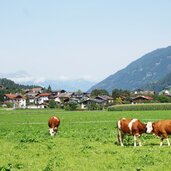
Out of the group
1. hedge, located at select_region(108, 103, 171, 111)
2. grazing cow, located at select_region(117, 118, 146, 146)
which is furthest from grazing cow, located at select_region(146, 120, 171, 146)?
hedge, located at select_region(108, 103, 171, 111)

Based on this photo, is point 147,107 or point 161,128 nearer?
point 161,128

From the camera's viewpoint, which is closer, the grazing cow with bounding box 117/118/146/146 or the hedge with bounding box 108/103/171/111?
the grazing cow with bounding box 117/118/146/146

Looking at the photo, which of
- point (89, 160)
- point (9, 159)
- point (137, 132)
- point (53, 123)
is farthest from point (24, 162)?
point (53, 123)

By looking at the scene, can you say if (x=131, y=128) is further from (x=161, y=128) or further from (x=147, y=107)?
(x=147, y=107)

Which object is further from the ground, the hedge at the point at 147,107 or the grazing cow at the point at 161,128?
the hedge at the point at 147,107

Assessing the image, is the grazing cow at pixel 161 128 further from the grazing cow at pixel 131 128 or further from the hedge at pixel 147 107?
the hedge at pixel 147 107

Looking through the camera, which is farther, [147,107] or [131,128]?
[147,107]

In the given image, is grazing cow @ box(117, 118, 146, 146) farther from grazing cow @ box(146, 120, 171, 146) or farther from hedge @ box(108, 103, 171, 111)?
hedge @ box(108, 103, 171, 111)

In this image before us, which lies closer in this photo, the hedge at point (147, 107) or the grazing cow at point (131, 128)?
the grazing cow at point (131, 128)

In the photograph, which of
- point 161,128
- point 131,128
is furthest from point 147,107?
point 131,128

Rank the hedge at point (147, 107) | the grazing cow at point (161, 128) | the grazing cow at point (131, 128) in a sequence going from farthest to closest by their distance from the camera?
the hedge at point (147, 107), the grazing cow at point (131, 128), the grazing cow at point (161, 128)

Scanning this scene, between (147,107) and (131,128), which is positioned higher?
(147,107)

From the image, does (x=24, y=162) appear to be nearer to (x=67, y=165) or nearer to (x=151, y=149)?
(x=67, y=165)

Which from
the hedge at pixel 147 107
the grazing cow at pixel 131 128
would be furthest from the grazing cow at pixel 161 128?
the hedge at pixel 147 107
